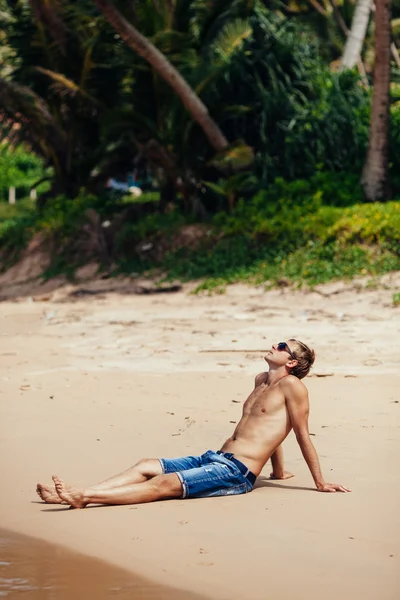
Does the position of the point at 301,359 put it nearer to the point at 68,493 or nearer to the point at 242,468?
the point at 242,468

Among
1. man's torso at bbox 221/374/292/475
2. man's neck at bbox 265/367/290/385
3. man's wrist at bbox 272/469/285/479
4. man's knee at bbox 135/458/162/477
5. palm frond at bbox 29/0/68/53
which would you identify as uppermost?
palm frond at bbox 29/0/68/53

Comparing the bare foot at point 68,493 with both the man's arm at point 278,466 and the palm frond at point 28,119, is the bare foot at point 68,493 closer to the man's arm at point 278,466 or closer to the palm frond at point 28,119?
the man's arm at point 278,466

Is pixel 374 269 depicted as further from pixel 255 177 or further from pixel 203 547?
pixel 203 547

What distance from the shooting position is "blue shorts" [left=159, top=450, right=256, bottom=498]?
609 centimetres

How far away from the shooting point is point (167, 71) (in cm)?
1684

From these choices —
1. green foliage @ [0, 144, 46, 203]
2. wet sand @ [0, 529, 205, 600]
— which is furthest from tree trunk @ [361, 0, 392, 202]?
green foliage @ [0, 144, 46, 203]

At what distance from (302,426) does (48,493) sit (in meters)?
1.45

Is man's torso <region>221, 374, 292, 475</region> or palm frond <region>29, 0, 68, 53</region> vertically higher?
palm frond <region>29, 0, 68, 53</region>

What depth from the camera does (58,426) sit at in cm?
797

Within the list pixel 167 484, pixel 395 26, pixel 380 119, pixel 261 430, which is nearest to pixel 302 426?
pixel 261 430

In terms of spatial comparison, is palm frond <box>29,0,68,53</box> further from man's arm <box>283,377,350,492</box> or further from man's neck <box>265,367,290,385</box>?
man's arm <box>283,377,350,492</box>

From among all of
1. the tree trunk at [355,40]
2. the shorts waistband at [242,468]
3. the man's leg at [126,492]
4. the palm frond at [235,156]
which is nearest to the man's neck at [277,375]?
the shorts waistband at [242,468]

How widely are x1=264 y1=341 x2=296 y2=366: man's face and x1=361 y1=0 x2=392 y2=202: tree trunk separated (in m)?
10.6

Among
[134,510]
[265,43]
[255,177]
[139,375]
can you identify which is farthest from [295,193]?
[134,510]
